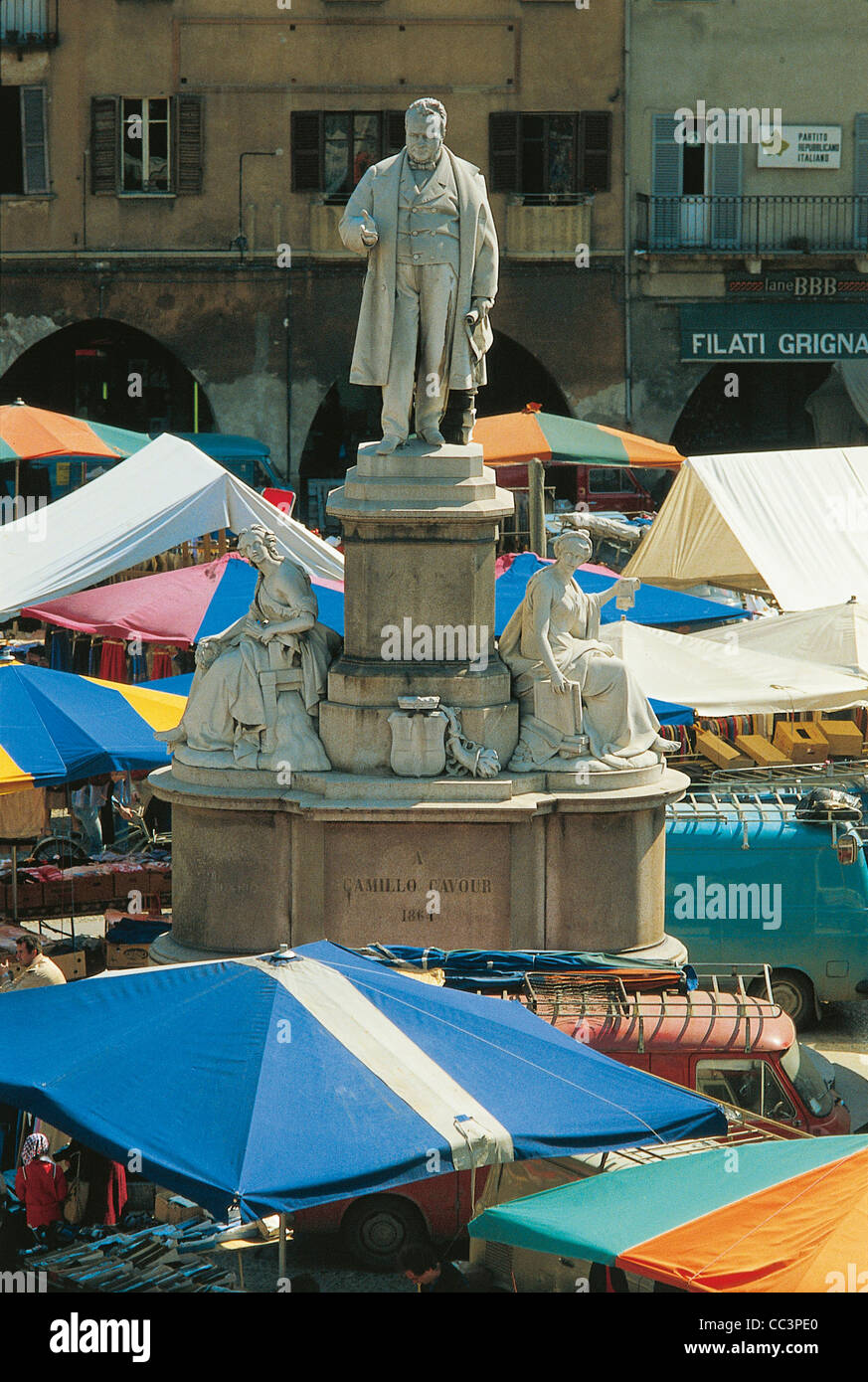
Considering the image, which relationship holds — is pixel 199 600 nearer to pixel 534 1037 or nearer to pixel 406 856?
pixel 406 856

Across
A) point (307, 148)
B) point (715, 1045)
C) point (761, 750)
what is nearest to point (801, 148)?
point (307, 148)

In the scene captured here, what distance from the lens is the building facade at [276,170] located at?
114 feet

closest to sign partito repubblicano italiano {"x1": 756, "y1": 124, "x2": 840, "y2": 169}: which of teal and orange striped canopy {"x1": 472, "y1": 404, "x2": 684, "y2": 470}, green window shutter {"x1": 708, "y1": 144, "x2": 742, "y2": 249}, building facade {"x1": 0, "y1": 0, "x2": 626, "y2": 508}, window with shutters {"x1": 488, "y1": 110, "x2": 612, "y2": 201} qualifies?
green window shutter {"x1": 708, "y1": 144, "x2": 742, "y2": 249}

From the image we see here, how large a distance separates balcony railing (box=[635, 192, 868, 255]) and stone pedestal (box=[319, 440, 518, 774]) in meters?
23.7

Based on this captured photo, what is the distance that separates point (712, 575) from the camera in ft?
73.9

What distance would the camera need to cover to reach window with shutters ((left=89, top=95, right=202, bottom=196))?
34.9 metres

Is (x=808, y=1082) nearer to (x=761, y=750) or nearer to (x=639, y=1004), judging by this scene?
(x=639, y=1004)

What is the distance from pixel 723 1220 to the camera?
314 inches

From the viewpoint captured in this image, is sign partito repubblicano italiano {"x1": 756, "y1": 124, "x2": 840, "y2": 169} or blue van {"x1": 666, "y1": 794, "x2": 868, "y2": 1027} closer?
blue van {"x1": 666, "y1": 794, "x2": 868, "y2": 1027}

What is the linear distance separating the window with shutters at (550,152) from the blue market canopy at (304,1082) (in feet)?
89.2

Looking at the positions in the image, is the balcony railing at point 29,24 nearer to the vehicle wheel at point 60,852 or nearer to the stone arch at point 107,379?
the stone arch at point 107,379

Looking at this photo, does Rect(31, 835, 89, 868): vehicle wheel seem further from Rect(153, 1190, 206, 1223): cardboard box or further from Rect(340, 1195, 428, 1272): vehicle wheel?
Rect(340, 1195, 428, 1272): vehicle wheel
